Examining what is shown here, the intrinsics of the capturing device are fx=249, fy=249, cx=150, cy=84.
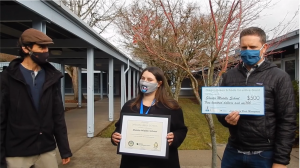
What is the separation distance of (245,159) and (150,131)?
0.86 meters

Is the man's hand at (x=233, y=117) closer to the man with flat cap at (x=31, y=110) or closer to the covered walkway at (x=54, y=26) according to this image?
the man with flat cap at (x=31, y=110)

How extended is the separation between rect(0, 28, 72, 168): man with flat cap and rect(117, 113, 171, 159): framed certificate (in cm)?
67

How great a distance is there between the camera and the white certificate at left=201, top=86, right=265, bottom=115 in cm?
206

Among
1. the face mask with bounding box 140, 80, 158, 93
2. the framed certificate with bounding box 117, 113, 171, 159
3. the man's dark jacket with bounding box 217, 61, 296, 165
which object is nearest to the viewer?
the man's dark jacket with bounding box 217, 61, 296, 165

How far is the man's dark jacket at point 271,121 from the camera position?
1953 millimetres

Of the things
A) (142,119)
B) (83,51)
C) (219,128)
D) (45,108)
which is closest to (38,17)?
(45,108)

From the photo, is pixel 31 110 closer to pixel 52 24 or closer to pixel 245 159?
pixel 245 159

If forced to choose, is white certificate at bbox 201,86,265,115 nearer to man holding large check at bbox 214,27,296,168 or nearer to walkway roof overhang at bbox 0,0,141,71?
man holding large check at bbox 214,27,296,168

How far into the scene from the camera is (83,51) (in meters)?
9.87

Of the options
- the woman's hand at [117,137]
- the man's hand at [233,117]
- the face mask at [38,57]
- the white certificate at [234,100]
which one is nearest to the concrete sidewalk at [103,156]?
the woman's hand at [117,137]

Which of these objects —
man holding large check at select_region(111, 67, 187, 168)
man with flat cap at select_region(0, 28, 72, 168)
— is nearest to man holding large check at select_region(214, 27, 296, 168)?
man holding large check at select_region(111, 67, 187, 168)

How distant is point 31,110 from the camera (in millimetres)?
2215

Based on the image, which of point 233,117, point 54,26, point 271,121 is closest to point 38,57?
point 233,117

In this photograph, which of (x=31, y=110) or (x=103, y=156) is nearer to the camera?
(x=31, y=110)
